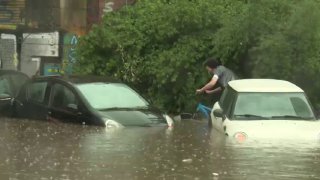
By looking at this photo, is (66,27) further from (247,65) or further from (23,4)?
(247,65)

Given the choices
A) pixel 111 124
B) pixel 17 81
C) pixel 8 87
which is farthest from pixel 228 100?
pixel 17 81

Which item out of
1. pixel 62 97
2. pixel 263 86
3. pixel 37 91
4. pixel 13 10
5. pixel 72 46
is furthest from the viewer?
pixel 13 10

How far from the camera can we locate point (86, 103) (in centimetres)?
1249

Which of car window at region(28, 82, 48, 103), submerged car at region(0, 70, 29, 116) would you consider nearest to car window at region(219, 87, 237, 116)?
car window at region(28, 82, 48, 103)

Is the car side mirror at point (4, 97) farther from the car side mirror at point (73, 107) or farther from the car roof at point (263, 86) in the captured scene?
the car roof at point (263, 86)

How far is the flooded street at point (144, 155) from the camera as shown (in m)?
8.25

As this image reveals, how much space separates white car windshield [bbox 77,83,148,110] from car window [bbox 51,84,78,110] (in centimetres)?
22

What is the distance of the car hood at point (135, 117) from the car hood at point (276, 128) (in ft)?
5.46

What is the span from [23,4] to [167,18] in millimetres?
6960

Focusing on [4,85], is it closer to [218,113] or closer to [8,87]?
[8,87]

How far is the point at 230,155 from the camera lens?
953 centimetres

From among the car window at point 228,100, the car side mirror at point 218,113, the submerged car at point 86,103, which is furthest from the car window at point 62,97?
the car window at point 228,100

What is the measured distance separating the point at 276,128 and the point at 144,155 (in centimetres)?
247

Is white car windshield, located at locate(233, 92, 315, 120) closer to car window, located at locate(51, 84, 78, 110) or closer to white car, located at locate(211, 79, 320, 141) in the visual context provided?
white car, located at locate(211, 79, 320, 141)
